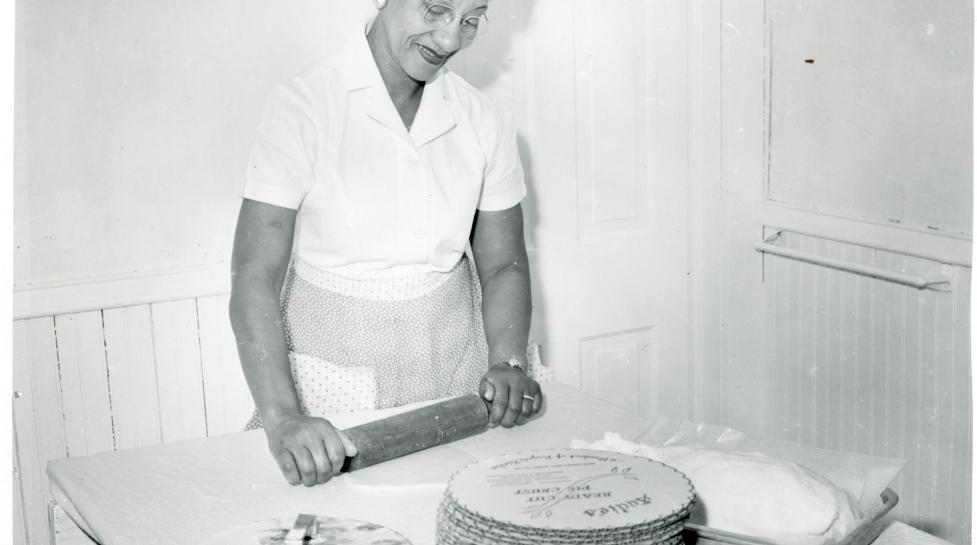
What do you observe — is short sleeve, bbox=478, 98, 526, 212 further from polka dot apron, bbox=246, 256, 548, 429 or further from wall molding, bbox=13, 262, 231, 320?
wall molding, bbox=13, 262, 231, 320

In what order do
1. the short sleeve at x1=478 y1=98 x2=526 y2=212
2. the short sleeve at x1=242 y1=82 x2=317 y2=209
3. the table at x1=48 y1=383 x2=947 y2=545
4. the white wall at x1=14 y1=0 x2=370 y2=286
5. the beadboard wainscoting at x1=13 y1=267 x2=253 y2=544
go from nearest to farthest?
1. the table at x1=48 y1=383 x2=947 y2=545
2. the short sleeve at x1=242 y1=82 x2=317 y2=209
3. the short sleeve at x1=478 y1=98 x2=526 y2=212
4. the white wall at x1=14 y1=0 x2=370 y2=286
5. the beadboard wainscoting at x1=13 y1=267 x2=253 y2=544

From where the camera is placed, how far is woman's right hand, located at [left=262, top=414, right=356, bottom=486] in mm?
1359

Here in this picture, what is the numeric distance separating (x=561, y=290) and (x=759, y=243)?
555 millimetres

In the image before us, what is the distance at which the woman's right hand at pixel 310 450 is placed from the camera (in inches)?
53.5

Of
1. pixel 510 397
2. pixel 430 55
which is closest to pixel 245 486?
pixel 510 397

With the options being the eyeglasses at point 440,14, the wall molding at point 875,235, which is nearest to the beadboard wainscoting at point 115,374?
the eyeglasses at point 440,14

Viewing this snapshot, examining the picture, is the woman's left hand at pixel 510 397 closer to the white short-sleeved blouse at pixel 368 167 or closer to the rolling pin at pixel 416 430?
the rolling pin at pixel 416 430

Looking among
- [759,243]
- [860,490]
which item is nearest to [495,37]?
[759,243]

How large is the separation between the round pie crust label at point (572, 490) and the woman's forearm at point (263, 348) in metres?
0.51

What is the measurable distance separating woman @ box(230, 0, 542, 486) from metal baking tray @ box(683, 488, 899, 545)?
608 mm

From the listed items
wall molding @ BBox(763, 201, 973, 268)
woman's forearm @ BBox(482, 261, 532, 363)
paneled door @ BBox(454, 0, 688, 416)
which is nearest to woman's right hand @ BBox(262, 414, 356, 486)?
woman's forearm @ BBox(482, 261, 532, 363)

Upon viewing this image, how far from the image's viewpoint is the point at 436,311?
1931 millimetres

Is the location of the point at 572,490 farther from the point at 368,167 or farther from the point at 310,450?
the point at 368,167

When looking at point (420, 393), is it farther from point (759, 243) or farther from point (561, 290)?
point (759, 243)
